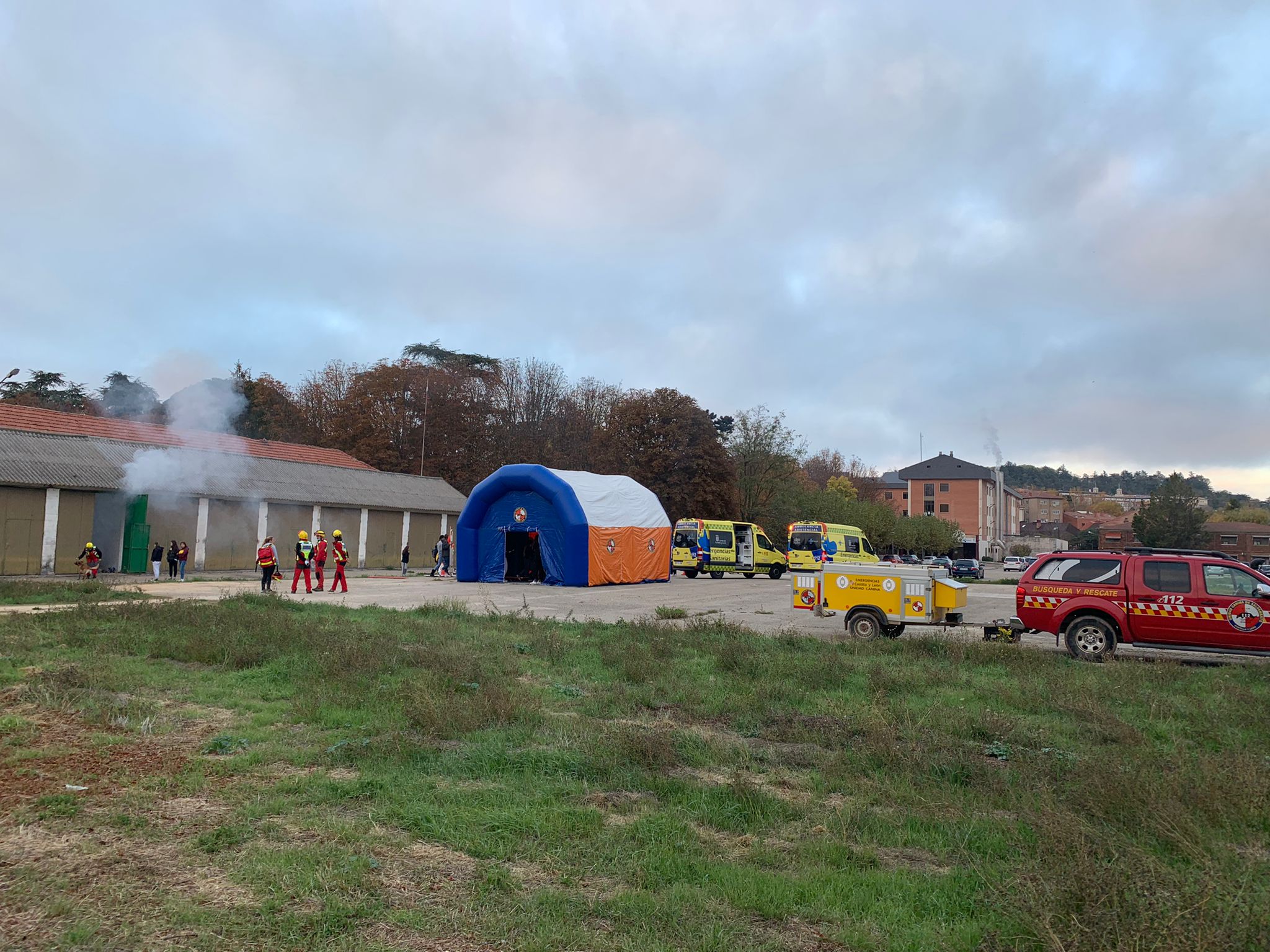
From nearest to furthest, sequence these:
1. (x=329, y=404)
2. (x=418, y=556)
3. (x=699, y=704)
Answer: (x=699, y=704)
(x=418, y=556)
(x=329, y=404)

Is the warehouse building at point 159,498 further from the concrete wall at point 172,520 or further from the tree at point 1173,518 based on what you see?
the tree at point 1173,518

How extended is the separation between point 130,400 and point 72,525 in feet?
27.9

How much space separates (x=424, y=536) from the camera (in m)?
44.5

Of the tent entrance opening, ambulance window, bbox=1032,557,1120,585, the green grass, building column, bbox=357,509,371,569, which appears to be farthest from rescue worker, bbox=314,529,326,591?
ambulance window, bbox=1032,557,1120,585

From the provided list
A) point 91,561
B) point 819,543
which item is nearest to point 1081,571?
point 819,543

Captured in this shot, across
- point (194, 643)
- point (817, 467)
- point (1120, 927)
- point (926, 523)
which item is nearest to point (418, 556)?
point (194, 643)

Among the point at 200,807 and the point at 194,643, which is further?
the point at 194,643

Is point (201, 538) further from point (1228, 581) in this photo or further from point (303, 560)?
point (1228, 581)

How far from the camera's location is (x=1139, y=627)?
13.5 metres

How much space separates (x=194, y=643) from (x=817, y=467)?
10360cm

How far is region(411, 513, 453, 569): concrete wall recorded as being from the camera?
43.8m

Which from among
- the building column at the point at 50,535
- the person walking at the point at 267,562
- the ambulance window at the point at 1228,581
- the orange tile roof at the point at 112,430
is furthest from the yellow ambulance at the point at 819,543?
the building column at the point at 50,535

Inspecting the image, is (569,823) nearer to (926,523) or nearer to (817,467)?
(926,523)

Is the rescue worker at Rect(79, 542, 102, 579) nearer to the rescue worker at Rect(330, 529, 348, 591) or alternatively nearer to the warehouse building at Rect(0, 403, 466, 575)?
the warehouse building at Rect(0, 403, 466, 575)
